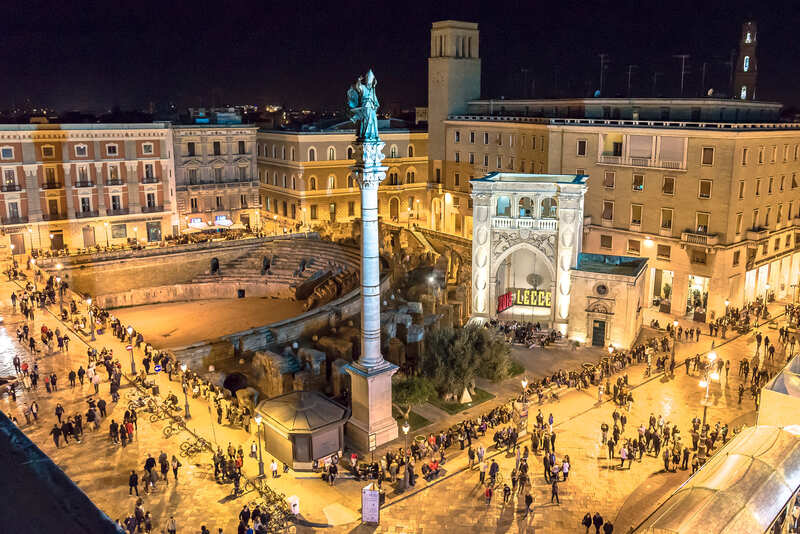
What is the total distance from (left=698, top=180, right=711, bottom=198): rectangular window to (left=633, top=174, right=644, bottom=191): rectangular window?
4337 mm

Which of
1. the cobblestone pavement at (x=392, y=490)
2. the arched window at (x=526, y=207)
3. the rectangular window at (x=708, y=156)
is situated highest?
the rectangular window at (x=708, y=156)

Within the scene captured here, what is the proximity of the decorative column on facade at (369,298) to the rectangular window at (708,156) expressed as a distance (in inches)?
1108

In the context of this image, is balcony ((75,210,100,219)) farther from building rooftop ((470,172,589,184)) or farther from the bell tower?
the bell tower

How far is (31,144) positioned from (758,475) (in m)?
56.2

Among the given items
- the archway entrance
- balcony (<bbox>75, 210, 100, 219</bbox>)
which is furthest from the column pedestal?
balcony (<bbox>75, 210, 100, 219</bbox>)

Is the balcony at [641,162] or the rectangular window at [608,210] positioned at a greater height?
the balcony at [641,162]

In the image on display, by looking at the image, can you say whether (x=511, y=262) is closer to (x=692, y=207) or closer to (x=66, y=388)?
(x=692, y=207)

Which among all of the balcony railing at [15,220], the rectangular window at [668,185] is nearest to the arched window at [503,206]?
the rectangular window at [668,185]

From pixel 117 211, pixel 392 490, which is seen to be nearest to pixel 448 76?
pixel 117 211

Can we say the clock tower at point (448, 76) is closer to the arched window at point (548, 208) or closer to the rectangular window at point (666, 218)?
the arched window at point (548, 208)

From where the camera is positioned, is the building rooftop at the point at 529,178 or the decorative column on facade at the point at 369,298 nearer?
the decorative column on facade at the point at 369,298

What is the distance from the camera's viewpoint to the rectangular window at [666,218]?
47.8m

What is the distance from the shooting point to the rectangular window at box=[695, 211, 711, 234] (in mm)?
45781

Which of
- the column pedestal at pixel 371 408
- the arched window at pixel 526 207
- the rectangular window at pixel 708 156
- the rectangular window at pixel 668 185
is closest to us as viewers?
the column pedestal at pixel 371 408
